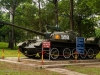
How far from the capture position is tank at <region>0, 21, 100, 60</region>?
1819 centimetres

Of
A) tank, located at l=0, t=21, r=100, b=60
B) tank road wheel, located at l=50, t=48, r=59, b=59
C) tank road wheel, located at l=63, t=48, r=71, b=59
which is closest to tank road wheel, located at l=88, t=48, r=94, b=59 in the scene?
tank, located at l=0, t=21, r=100, b=60

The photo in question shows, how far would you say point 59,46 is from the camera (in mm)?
18516

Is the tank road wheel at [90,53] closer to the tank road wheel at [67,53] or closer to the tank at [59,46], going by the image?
the tank at [59,46]

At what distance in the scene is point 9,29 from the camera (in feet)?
169

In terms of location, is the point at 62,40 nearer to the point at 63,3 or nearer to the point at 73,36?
the point at 73,36

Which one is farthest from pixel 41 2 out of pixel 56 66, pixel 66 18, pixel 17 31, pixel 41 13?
pixel 56 66

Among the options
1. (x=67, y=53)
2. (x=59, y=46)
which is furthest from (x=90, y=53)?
(x=59, y=46)

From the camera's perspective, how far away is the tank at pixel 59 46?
716 inches

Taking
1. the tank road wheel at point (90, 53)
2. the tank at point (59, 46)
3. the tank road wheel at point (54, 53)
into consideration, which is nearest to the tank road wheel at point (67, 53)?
the tank at point (59, 46)

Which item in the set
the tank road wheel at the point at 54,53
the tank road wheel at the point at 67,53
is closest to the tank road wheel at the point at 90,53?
the tank road wheel at the point at 67,53

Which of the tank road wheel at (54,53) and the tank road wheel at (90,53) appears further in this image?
the tank road wheel at (90,53)

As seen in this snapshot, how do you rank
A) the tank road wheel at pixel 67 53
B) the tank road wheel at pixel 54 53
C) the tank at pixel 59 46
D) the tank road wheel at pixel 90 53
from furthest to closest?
the tank road wheel at pixel 90 53
the tank road wheel at pixel 67 53
the tank road wheel at pixel 54 53
the tank at pixel 59 46

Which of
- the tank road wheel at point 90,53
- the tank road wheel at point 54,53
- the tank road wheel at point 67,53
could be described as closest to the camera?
the tank road wheel at point 54,53

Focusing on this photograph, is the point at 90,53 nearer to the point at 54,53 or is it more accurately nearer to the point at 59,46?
the point at 59,46
